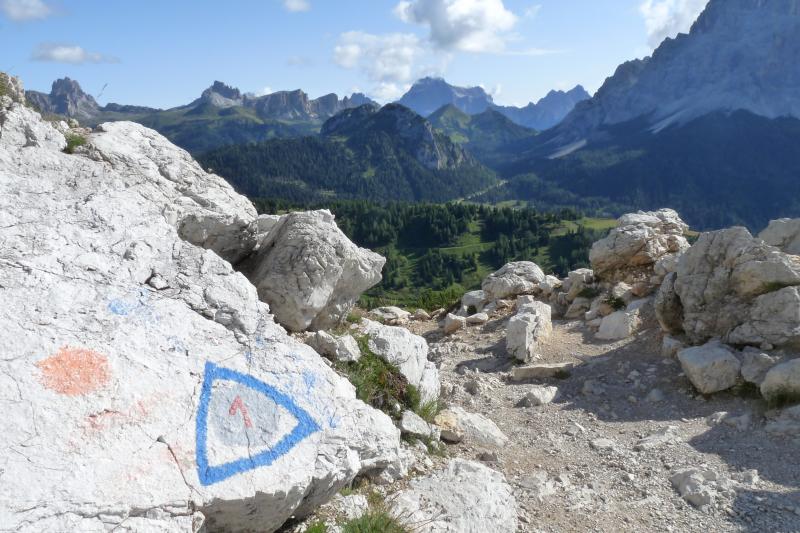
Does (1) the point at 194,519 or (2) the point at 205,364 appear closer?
(1) the point at 194,519

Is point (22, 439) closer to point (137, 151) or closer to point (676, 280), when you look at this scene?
point (137, 151)

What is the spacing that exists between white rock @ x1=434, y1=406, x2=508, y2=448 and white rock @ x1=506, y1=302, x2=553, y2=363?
5798 mm

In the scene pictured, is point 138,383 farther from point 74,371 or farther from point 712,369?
point 712,369

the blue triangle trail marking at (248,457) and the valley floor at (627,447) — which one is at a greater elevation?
the blue triangle trail marking at (248,457)

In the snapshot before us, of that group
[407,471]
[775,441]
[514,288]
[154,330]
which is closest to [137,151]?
[154,330]

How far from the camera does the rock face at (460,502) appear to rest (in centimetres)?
741

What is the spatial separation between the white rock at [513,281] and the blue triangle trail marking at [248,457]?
59.2 feet

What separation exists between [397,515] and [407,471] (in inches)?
49.2

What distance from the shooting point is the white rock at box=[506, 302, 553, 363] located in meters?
17.0

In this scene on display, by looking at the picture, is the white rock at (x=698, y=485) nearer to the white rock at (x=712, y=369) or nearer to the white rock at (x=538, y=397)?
the white rock at (x=712, y=369)

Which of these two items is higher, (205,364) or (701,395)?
(205,364)

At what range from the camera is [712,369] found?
13.2 metres

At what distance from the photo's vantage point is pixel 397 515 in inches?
284

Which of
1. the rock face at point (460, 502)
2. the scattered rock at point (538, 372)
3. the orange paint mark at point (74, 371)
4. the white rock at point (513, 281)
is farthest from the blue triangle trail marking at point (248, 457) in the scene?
the white rock at point (513, 281)
